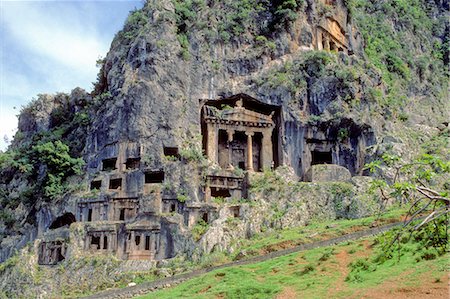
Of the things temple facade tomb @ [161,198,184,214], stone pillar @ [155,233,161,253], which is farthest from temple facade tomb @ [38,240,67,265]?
temple facade tomb @ [161,198,184,214]

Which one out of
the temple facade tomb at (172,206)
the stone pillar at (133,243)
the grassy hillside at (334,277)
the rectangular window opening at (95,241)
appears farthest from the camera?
the temple facade tomb at (172,206)

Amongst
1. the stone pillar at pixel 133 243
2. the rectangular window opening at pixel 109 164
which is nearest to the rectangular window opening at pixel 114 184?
the rectangular window opening at pixel 109 164

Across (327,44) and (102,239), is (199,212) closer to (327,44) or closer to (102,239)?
(102,239)

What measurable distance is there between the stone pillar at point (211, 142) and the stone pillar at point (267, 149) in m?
4.43

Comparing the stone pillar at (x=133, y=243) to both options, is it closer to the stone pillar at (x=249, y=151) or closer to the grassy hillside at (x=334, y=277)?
the grassy hillside at (x=334, y=277)

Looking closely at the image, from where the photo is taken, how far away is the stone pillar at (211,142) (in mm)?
50375

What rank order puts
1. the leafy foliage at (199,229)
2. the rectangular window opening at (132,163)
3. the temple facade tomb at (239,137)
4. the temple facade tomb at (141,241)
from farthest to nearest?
the temple facade tomb at (239,137) → the rectangular window opening at (132,163) → the temple facade tomb at (141,241) → the leafy foliage at (199,229)

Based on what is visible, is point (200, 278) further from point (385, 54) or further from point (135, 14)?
point (385, 54)

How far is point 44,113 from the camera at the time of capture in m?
60.9

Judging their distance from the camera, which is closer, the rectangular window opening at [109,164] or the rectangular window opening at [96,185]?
the rectangular window opening at [96,185]

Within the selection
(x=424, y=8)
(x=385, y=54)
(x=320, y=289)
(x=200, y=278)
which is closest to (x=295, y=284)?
(x=320, y=289)

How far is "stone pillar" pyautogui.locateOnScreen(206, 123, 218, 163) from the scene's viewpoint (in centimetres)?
5038

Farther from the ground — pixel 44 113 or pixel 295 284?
pixel 44 113

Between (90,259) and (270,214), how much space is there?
13.9m
